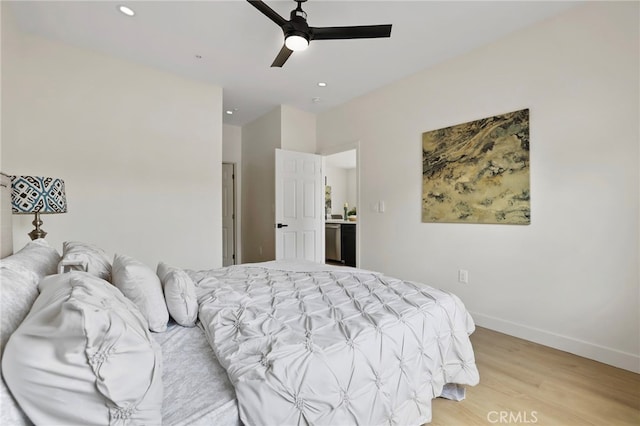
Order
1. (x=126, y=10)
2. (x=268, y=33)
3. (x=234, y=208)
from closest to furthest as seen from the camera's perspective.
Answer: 1. (x=126, y=10)
2. (x=268, y=33)
3. (x=234, y=208)

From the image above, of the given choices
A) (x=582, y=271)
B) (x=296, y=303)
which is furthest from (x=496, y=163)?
(x=296, y=303)

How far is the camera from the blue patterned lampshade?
6.21ft

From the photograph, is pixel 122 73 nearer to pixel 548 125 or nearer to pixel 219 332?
pixel 219 332

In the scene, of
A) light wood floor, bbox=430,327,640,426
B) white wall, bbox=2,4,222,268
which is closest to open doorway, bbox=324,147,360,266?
white wall, bbox=2,4,222,268

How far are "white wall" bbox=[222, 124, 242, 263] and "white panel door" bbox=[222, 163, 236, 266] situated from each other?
99 millimetres

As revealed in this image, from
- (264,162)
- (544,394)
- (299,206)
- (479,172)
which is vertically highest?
(264,162)

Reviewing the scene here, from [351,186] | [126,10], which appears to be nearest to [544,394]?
[126,10]

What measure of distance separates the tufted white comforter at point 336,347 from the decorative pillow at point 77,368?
336mm

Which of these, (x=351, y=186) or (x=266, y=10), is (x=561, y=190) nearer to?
(x=266, y=10)

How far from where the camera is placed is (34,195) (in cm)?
194

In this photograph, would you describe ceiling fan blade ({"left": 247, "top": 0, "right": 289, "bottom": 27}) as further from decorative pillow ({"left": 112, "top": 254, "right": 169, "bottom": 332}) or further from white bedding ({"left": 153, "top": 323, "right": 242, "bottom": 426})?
white bedding ({"left": 153, "top": 323, "right": 242, "bottom": 426})

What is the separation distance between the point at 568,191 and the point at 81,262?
3342mm

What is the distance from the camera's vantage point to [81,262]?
51.8 inches

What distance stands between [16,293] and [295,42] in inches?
79.7
